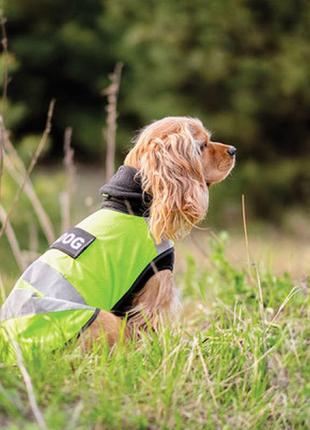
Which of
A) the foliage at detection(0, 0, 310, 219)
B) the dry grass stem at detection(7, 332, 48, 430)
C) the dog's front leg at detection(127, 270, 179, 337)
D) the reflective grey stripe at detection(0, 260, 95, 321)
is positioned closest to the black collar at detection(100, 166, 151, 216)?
the dog's front leg at detection(127, 270, 179, 337)

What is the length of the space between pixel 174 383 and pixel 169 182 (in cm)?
139

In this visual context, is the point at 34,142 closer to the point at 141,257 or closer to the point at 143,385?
the point at 141,257

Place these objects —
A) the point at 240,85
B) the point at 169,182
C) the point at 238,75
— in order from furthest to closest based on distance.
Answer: the point at 238,75 → the point at 240,85 → the point at 169,182

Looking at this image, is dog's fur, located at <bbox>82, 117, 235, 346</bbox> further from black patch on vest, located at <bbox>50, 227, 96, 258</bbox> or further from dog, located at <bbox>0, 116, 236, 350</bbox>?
black patch on vest, located at <bbox>50, 227, 96, 258</bbox>

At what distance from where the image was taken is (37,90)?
64.3 feet

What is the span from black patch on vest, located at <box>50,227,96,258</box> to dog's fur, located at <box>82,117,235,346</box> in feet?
0.98

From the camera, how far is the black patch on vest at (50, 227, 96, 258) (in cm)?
385

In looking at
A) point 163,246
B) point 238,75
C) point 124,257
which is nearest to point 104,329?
point 124,257

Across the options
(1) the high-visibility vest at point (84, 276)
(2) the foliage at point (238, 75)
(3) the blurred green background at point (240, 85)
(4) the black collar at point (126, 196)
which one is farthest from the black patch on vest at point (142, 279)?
(2) the foliage at point (238, 75)

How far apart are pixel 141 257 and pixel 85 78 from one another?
53.7ft

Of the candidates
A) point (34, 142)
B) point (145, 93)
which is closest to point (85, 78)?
point (145, 93)

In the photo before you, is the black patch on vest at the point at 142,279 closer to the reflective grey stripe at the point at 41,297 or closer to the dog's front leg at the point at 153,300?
the dog's front leg at the point at 153,300

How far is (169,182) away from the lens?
165 inches

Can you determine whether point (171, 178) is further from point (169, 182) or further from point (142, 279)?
point (142, 279)
